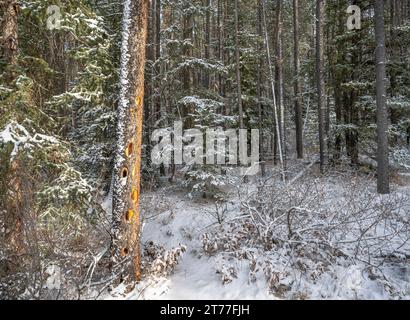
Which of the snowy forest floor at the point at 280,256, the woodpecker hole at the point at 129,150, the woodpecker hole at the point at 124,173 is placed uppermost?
the woodpecker hole at the point at 129,150

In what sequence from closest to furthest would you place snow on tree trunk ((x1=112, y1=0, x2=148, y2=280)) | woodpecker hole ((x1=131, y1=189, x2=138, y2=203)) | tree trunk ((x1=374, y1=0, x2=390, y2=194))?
snow on tree trunk ((x1=112, y1=0, x2=148, y2=280)), woodpecker hole ((x1=131, y1=189, x2=138, y2=203)), tree trunk ((x1=374, y1=0, x2=390, y2=194))

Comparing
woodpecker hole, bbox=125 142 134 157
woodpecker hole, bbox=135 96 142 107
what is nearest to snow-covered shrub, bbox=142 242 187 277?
woodpecker hole, bbox=125 142 134 157

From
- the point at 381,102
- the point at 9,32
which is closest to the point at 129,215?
the point at 9,32

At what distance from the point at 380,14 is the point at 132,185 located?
9608mm

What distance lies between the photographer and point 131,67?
18.7 ft

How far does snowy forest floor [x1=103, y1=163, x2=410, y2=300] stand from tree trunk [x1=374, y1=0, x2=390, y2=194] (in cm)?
150

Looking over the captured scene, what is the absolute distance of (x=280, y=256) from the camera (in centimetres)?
645

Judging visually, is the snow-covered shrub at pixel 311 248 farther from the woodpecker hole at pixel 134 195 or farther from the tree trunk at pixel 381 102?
the tree trunk at pixel 381 102

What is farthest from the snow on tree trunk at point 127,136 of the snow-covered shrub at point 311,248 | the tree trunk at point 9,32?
the tree trunk at point 9,32

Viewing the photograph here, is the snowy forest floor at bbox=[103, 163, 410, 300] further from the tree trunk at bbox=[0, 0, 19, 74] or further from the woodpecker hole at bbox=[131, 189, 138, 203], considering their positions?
the tree trunk at bbox=[0, 0, 19, 74]

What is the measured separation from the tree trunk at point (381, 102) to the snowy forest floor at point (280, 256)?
1498 millimetres

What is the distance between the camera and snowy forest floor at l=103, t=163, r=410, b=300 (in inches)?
219

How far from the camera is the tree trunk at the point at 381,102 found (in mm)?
10156
